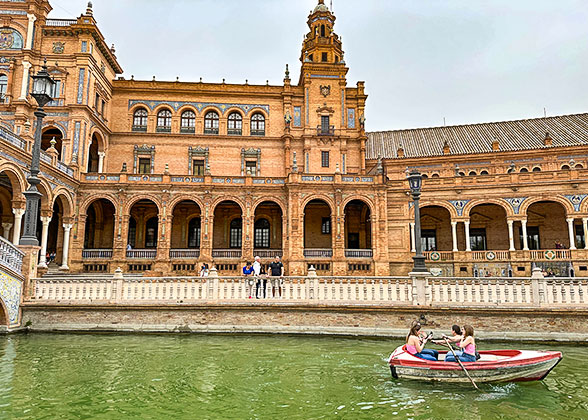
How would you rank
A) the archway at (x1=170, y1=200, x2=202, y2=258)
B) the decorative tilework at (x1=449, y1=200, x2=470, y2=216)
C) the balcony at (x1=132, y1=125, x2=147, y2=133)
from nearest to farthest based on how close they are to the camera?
the decorative tilework at (x1=449, y1=200, x2=470, y2=216)
the archway at (x1=170, y1=200, x2=202, y2=258)
the balcony at (x1=132, y1=125, x2=147, y2=133)

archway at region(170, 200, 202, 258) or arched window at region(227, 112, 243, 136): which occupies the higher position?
arched window at region(227, 112, 243, 136)

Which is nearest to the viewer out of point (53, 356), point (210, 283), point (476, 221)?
point (53, 356)

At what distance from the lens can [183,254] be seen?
26.4 meters

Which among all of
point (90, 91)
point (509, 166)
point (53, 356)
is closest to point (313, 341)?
point (53, 356)

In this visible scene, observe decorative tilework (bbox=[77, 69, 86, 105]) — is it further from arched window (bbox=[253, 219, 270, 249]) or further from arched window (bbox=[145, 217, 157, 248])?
arched window (bbox=[253, 219, 270, 249])

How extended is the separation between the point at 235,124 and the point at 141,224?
37.3 feet

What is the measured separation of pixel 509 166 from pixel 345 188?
601 inches

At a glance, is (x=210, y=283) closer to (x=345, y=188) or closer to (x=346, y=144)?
(x=345, y=188)

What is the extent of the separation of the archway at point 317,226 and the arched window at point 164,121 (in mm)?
13560

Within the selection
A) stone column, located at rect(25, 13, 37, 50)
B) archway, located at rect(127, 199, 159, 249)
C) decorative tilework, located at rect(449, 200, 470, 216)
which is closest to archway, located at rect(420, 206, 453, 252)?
decorative tilework, located at rect(449, 200, 470, 216)

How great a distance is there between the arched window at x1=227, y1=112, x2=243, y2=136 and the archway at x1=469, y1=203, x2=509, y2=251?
1977cm

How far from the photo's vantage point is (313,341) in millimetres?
12102

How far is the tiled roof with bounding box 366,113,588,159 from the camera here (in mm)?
33375

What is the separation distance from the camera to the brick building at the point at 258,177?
25609 millimetres
